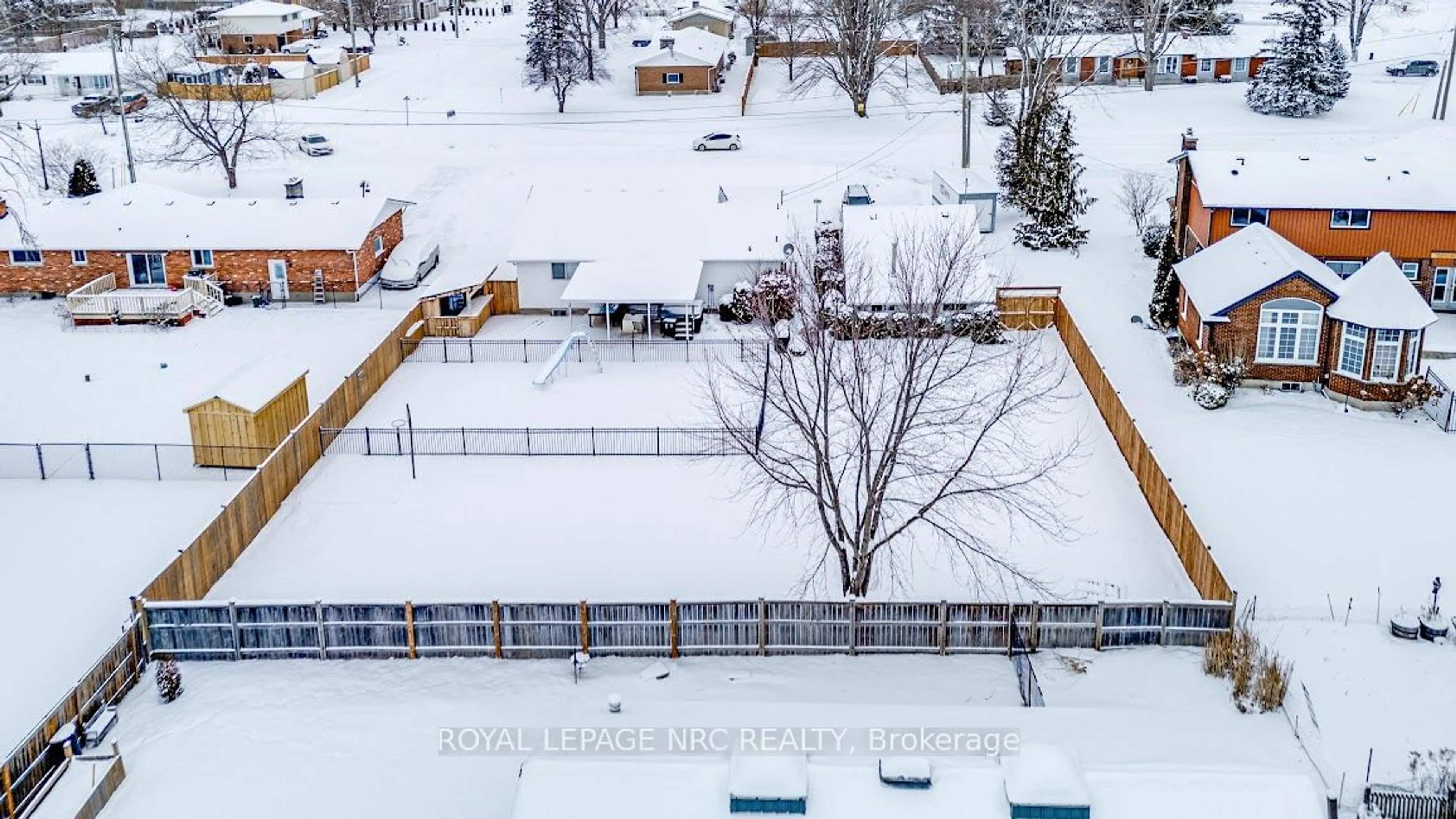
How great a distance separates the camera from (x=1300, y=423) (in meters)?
32.7

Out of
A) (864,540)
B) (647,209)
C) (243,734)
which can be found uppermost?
(647,209)

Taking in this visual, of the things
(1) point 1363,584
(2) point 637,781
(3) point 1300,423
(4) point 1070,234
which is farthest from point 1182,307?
(2) point 637,781

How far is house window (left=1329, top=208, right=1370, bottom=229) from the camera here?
128 feet

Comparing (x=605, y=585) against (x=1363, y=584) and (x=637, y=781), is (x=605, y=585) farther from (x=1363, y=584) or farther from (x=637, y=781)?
(x=1363, y=584)

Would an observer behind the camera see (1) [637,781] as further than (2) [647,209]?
No

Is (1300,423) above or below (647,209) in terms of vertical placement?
below

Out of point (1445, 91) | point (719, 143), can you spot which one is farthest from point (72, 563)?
point (1445, 91)

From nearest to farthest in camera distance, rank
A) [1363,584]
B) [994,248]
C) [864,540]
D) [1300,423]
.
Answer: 1. [864,540]
2. [1363,584]
3. [1300,423]
4. [994,248]

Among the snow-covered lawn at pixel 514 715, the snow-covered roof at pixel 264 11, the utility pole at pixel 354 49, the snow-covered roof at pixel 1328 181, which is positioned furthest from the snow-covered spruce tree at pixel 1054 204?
the snow-covered roof at pixel 264 11

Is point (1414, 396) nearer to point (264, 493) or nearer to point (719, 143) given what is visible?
point (264, 493)

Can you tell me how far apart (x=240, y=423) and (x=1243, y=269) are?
2593 centimetres

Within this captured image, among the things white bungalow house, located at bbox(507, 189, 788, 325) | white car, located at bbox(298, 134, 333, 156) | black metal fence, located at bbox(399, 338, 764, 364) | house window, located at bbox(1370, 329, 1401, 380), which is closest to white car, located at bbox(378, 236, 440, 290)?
white bungalow house, located at bbox(507, 189, 788, 325)

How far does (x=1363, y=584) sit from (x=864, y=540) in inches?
385

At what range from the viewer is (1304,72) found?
64.3 metres
